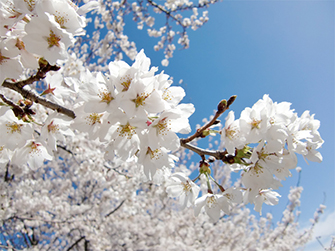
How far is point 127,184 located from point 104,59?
554cm

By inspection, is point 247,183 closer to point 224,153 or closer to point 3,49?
point 224,153

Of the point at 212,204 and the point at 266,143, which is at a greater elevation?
the point at 266,143

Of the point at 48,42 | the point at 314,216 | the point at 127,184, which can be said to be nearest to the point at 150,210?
the point at 127,184

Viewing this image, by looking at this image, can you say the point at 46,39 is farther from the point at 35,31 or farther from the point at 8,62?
the point at 8,62

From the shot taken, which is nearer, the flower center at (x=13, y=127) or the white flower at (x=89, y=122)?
the white flower at (x=89, y=122)

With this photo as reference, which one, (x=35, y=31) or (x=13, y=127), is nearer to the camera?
(x=35, y=31)

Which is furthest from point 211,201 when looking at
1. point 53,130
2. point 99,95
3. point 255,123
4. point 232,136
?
point 53,130

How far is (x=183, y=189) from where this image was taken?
155cm

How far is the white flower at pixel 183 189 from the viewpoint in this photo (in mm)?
Result: 1421

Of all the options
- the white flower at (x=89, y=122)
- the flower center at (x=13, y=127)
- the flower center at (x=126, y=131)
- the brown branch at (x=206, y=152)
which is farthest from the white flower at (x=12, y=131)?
the brown branch at (x=206, y=152)

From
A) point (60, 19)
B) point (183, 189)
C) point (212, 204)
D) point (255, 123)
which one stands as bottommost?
point (212, 204)

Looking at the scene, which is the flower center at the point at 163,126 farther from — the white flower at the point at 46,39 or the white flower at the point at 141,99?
the white flower at the point at 46,39

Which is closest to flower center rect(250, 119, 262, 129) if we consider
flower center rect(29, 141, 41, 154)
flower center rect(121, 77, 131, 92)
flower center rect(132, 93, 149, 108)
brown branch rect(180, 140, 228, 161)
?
brown branch rect(180, 140, 228, 161)

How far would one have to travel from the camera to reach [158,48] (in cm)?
868
